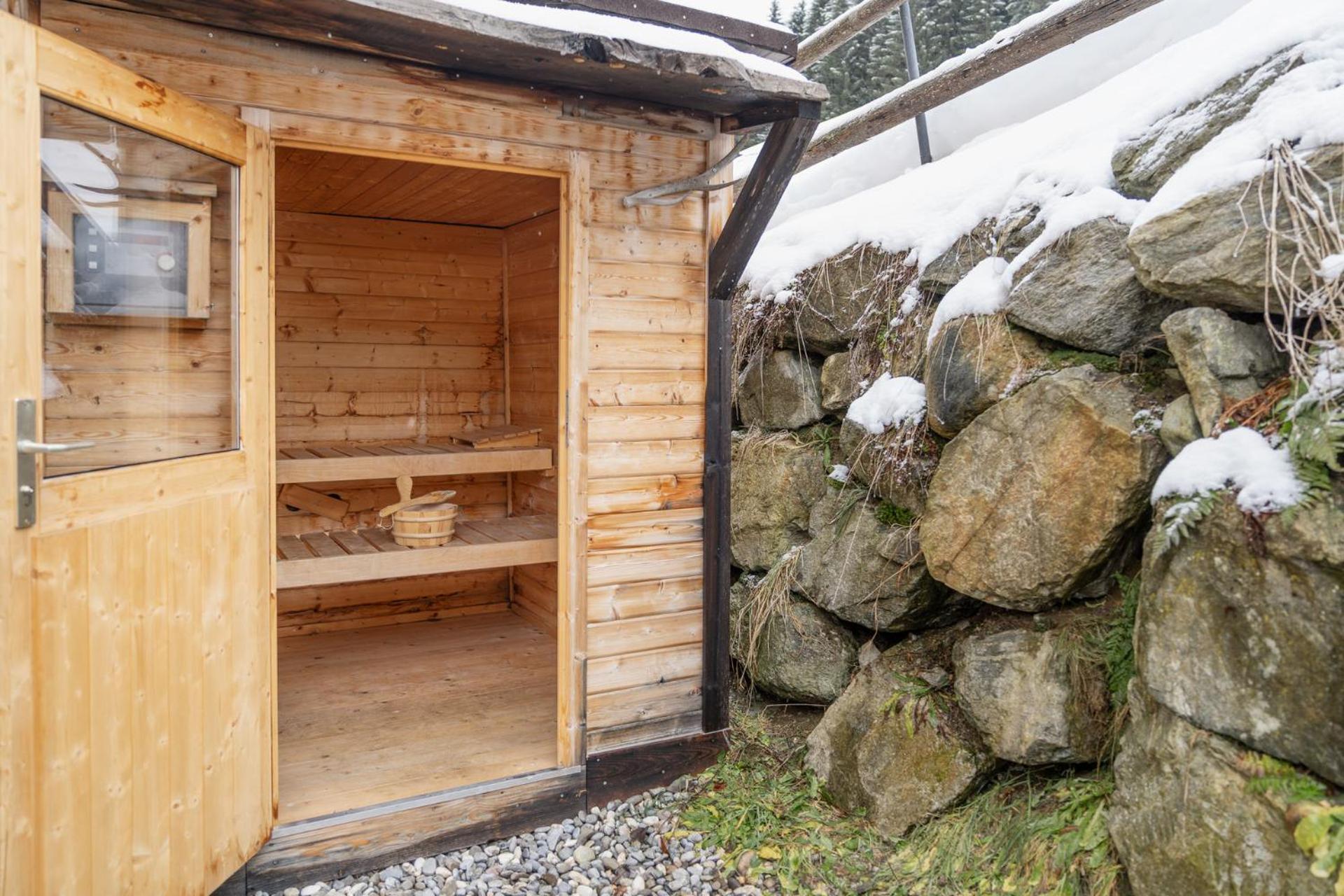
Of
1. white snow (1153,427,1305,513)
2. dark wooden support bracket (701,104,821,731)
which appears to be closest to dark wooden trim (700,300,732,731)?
dark wooden support bracket (701,104,821,731)

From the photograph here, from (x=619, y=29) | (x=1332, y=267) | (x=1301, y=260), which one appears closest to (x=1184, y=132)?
(x=1301, y=260)

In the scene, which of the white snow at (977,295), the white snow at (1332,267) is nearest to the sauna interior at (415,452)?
the white snow at (977,295)

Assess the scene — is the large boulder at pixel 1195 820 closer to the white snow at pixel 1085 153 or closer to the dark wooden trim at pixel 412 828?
the white snow at pixel 1085 153

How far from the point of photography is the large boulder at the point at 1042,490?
271 centimetres

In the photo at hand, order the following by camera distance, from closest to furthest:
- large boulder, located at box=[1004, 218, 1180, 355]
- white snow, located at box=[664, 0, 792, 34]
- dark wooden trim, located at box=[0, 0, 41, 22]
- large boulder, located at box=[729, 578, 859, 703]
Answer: dark wooden trim, located at box=[0, 0, 41, 22] → large boulder, located at box=[1004, 218, 1180, 355] → white snow, located at box=[664, 0, 792, 34] → large boulder, located at box=[729, 578, 859, 703]

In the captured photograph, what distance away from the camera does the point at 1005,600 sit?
2982 millimetres

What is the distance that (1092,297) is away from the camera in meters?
2.91

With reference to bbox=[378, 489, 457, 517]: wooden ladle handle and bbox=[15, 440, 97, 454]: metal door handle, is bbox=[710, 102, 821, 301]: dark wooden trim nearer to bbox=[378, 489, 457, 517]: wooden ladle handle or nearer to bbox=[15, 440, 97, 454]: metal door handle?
bbox=[378, 489, 457, 517]: wooden ladle handle

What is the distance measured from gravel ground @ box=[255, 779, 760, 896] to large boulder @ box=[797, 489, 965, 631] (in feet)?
3.43

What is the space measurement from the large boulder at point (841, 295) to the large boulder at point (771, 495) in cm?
49

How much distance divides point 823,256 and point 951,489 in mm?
1543

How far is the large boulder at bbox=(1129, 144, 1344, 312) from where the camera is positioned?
2.35m

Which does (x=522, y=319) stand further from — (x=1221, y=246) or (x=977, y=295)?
(x=1221, y=246)

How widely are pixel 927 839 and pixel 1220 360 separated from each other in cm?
172
